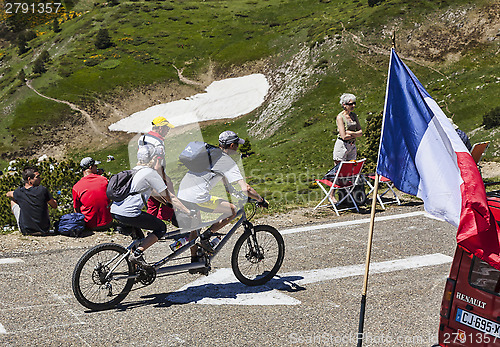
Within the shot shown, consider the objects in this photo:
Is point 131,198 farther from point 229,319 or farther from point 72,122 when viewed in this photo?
point 72,122

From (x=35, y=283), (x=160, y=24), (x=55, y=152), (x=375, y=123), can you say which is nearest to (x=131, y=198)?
(x=35, y=283)

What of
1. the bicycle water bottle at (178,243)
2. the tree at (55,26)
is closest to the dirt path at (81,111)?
the tree at (55,26)

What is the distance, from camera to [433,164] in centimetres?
507

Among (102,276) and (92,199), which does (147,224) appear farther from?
(92,199)

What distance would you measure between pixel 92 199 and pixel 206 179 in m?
4.25

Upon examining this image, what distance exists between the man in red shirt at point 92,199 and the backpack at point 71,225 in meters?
0.11

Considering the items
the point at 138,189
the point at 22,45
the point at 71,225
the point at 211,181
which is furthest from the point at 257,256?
the point at 22,45

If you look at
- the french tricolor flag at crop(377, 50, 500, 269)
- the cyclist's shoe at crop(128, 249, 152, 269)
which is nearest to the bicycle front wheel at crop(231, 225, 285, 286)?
the cyclist's shoe at crop(128, 249, 152, 269)

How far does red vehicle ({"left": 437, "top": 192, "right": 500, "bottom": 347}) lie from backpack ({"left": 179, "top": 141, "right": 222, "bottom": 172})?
134 inches

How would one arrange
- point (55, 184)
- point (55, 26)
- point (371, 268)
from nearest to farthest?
point (371, 268)
point (55, 184)
point (55, 26)

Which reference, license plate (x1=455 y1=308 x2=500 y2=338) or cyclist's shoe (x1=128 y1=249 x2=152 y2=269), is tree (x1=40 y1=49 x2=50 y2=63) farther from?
license plate (x1=455 y1=308 x2=500 y2=338)

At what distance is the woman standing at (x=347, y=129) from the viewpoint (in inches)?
439

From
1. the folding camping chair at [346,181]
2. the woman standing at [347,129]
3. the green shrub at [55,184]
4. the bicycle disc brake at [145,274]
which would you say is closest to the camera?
the bicycle disc brake at [145,274]

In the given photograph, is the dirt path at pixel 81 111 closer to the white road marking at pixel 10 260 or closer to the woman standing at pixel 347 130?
the woman standing at pixel 347 130
